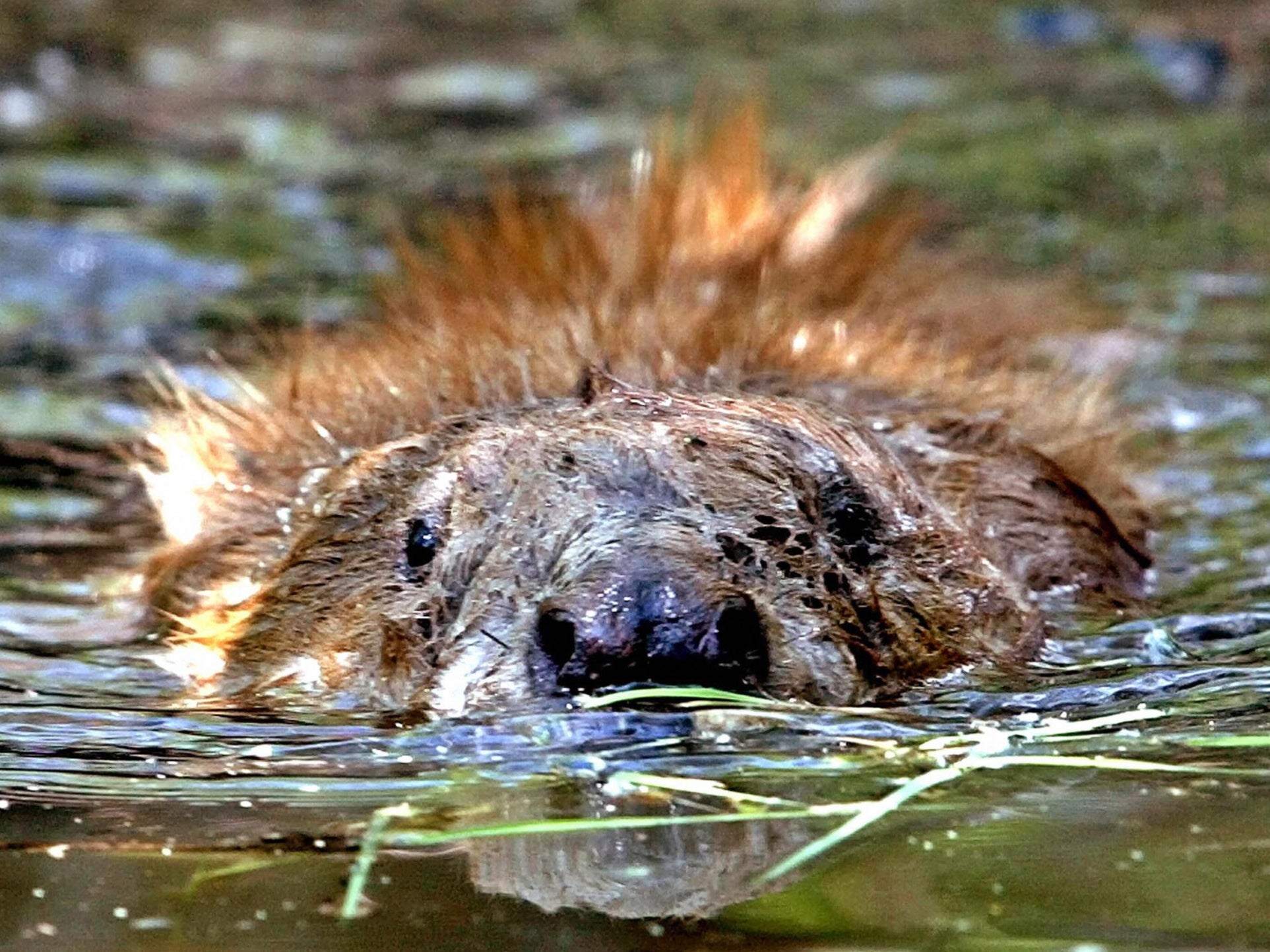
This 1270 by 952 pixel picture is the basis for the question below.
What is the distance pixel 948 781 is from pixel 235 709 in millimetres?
1370

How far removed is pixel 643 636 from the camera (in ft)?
10.9

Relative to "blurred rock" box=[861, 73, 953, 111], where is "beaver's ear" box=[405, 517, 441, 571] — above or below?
below

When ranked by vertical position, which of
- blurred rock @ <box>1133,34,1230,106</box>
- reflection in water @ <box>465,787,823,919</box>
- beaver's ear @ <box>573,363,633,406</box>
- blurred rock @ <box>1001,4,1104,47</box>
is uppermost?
blurred rock @ <box>1001,4,1104,47</box>

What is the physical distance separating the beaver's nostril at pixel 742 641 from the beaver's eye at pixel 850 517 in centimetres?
49

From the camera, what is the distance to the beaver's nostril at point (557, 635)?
11.0ft

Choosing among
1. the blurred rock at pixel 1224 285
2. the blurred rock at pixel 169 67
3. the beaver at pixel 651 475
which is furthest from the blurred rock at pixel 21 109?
the blurred rock at pixel 1224 285

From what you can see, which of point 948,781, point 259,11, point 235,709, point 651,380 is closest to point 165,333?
point 651,380

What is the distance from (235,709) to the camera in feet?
Result: 12.9

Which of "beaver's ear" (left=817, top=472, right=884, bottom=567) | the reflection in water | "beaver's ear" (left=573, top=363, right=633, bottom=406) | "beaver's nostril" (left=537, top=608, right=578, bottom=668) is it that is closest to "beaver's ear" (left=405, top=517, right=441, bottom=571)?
"beaver's ear" (left=573, top=363, right=633, bottom=406)

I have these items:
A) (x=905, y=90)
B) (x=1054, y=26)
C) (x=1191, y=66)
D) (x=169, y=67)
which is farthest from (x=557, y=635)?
(x=1054, y=26)

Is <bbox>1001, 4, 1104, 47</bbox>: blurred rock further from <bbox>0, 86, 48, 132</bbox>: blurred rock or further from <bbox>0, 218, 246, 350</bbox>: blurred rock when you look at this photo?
<bbox>0, 218, 246, 350</bbox>: blurred rock

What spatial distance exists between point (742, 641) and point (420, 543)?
2.46 feet

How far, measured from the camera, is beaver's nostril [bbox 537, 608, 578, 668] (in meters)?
3.35

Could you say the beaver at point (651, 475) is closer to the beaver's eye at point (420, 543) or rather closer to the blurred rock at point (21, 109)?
the beaver's eye at point (420, 543)
